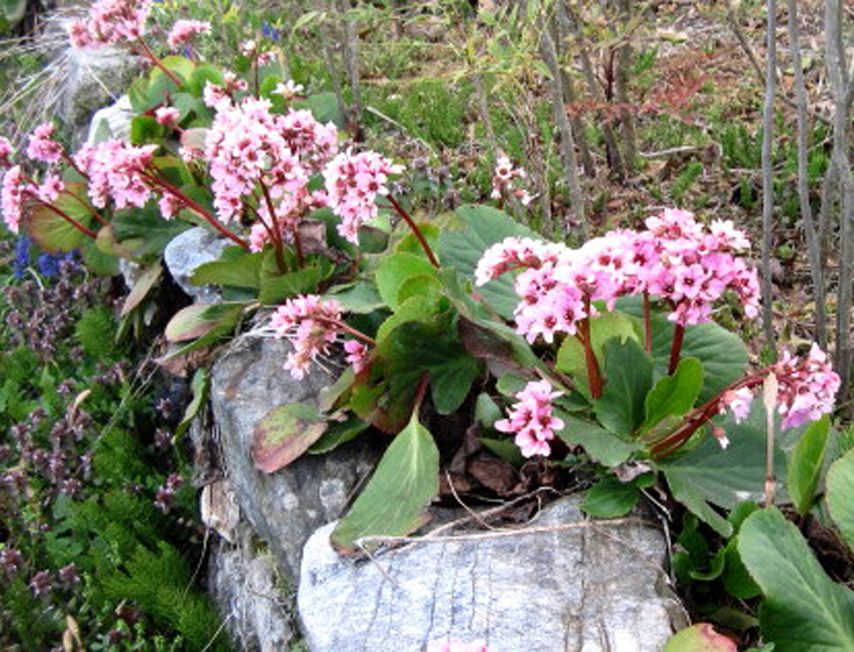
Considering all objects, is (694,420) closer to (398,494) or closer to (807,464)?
(807,464)

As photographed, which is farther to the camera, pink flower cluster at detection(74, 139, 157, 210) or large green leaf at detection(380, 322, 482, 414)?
pink flower cluster at detection(74, 139, 157, 210)

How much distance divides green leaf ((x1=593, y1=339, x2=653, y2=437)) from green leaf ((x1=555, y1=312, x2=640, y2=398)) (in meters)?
0.08

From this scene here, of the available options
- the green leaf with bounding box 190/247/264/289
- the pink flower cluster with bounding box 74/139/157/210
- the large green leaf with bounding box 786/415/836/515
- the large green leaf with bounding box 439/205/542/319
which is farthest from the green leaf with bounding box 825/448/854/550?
the pink flower cluster with bounding box 74/139/157/210

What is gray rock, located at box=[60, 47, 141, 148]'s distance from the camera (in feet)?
16.8

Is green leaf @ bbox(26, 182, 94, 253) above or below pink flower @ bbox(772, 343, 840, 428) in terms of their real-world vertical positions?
below

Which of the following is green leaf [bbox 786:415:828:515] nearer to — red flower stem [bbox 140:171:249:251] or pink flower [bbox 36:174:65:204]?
red flower stem [bbox 140:171:249:251]

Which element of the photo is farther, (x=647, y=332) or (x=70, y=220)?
(x=70, y=220)

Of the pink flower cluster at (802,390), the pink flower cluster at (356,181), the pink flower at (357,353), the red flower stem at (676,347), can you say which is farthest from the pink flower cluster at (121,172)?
the pink flower cluster at (802,390)

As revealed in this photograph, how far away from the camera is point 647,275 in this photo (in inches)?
71.7

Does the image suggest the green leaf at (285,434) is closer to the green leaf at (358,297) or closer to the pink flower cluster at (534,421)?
the green leaf at (358,297)

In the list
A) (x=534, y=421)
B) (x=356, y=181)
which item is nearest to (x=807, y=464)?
(x=534, y=421)

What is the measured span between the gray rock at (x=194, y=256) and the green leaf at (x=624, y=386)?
1.57 metres

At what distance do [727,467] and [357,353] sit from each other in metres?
0.82

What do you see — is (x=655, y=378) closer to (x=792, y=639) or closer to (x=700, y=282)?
(x=700, y=282)
